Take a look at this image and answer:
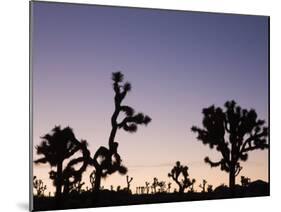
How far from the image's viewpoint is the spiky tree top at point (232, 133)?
690cm

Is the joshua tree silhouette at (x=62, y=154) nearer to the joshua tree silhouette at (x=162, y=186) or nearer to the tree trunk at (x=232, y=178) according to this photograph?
the joshua tree silhouette at (x=162, y=186)

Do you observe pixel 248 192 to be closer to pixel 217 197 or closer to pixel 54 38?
pixel 217 197

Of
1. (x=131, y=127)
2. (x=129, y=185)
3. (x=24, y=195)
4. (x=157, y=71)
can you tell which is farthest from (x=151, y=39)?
(x=24, y=195)

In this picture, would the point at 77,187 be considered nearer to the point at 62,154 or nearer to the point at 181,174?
the point at 62,154

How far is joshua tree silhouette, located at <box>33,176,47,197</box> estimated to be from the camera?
6.24m

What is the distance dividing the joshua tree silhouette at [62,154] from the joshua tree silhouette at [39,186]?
98mm

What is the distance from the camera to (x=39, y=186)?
6.27 metres

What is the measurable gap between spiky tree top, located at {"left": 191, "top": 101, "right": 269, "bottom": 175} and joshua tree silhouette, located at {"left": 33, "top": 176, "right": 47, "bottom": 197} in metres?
1.46

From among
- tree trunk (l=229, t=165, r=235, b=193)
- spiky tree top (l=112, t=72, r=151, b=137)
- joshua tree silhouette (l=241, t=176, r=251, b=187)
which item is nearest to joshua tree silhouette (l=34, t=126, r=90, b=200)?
spiky tree top (l=112, t=72, r=151, b=137)

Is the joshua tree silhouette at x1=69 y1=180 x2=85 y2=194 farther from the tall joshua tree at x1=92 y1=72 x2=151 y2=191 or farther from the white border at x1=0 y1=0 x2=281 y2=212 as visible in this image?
the white border at x1=0 y1=0 x2=281 y2=212

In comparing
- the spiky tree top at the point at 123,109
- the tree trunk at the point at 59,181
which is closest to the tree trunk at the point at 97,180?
the tree trunk at the point at 59,181

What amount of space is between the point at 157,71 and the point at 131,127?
21.4 inches

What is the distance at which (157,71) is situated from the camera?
668 centimetres

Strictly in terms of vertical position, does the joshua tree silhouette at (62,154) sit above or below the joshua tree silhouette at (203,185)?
above
